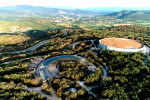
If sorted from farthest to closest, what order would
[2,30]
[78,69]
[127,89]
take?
[2,30] < [78,69] < [127,89]

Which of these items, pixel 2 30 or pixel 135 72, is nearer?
pixel 135 72

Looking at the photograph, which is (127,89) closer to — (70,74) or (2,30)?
(70,74)

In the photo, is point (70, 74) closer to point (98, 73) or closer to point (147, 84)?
point (98, 73)

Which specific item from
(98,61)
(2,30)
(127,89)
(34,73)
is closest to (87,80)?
(127,89)

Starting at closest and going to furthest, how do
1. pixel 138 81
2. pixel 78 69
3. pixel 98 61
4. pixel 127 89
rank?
pixel 127 89 → pixel 138 81 → pixel 78 69 → pixel 98 61

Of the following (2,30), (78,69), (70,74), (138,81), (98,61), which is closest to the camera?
(138,81)

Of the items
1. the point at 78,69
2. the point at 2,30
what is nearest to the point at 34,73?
the point at 78,69

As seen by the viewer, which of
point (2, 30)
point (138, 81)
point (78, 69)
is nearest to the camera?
point (138, 81)

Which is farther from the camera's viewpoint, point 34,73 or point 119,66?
point 119,66
